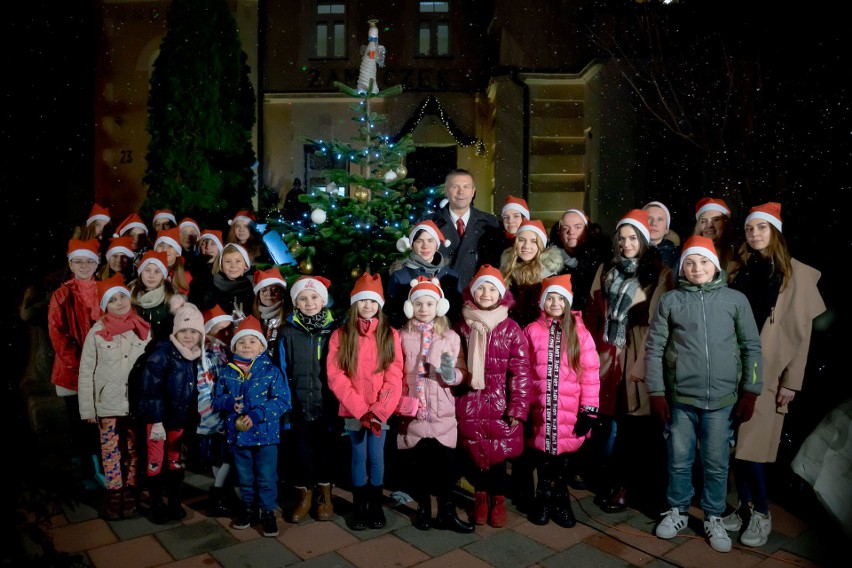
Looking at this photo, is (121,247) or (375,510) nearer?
(375,510)

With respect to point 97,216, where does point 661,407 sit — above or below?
below

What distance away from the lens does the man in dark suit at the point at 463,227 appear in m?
5.49

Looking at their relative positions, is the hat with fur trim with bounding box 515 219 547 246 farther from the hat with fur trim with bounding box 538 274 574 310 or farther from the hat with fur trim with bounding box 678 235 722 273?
the hat with fur trim with bounding box 678 235 722 273

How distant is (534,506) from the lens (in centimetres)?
441

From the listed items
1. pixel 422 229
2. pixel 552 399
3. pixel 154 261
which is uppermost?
pixel 422 229

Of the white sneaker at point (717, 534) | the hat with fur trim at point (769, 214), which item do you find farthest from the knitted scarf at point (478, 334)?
the hat with fur trim at point (769, 214)

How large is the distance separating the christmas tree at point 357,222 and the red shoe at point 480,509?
6.99 feet

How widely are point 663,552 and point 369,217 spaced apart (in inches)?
145

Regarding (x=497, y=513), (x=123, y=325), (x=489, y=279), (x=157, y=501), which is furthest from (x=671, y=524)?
(x=123, y=325)

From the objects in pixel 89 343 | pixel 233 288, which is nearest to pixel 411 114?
pixel 233 288

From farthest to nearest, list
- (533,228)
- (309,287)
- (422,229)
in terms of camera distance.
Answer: (533,228), (422,229), (309,287)

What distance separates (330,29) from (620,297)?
1400 centimetres

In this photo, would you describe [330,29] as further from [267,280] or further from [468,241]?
[267,280]

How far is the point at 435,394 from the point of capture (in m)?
4.26
